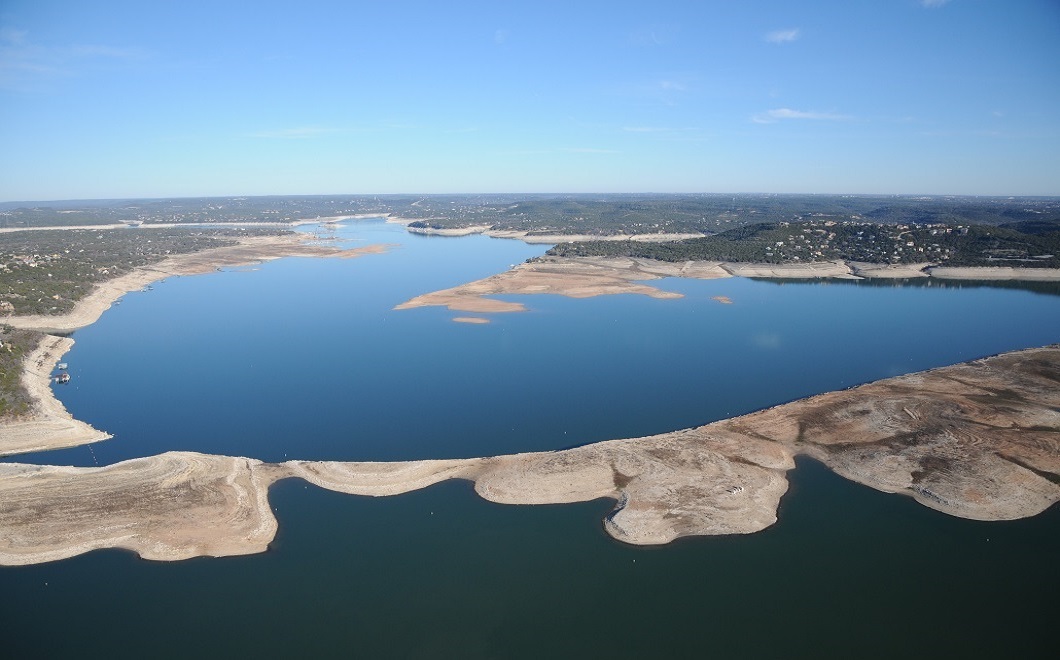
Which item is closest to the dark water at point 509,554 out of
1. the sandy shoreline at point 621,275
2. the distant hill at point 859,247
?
the sandy shoreline at point 621,275

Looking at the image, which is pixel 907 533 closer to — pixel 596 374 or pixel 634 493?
pixel 634 493

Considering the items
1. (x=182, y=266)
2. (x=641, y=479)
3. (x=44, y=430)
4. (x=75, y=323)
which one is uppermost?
(x=182, y=266)

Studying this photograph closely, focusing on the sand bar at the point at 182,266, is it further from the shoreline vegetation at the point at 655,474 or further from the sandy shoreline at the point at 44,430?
the shoreline vegetation at the point at 655,474

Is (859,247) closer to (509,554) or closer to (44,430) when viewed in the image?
(509,554)

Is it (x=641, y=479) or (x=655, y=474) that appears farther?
Answer: (x=655, y=474)

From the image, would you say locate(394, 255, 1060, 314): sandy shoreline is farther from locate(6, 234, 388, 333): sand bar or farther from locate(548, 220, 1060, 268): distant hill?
locate(6, 234, 388, 333): sand bar

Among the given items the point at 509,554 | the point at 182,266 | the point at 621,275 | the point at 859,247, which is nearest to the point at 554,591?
the point at 509,554

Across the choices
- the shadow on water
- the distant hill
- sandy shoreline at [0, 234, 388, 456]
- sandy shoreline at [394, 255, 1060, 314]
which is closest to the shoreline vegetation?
Result: sandy shoreline at [0, 234, 388, 456]
